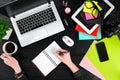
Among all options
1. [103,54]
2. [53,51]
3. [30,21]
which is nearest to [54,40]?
[53,51]

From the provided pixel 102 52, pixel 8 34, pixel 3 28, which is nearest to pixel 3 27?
pixel 3 28

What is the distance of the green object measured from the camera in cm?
192

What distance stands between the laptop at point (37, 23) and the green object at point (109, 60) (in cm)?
28

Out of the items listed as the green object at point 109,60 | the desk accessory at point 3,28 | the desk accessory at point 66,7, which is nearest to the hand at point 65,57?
the green object at point 109,60

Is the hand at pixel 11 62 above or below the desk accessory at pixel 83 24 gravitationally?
below

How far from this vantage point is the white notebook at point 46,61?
1.90 meters

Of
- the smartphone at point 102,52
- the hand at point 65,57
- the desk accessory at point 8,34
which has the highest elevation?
the desk accessory at point 8,34

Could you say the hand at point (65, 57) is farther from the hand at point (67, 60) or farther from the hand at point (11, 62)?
the hand at point (11, 62)

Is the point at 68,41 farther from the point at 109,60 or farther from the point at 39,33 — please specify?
the point at 109,60

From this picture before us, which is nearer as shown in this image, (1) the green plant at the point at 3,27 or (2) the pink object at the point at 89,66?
(1) the green plant at the point at 3,27

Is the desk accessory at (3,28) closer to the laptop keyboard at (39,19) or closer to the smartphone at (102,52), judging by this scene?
the laptop keyboard at (39,19)

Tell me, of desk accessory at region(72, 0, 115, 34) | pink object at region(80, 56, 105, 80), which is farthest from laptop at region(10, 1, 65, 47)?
pink object at region(80, 56, 105, 80)

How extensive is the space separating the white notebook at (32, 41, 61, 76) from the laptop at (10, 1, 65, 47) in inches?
4.2

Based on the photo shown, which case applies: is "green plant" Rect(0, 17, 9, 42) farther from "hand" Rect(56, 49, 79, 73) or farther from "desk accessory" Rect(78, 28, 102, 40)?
"desk accessory" Rect(78, 28, 102, 40)
